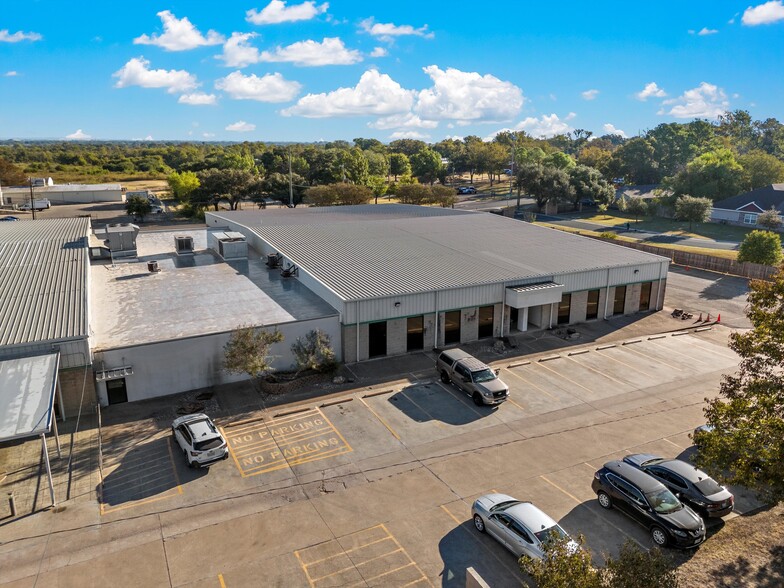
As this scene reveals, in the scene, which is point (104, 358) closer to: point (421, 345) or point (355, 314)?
point (355, 314)

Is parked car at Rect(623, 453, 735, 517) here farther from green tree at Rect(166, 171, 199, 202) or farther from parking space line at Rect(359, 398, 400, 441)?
green tree at Rect(166, 171, 199, 202)

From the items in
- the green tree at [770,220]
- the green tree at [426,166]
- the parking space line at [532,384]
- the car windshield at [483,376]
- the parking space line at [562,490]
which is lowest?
the parking space line at [562,490]

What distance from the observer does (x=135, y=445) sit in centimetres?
2397

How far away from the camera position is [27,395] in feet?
72.5

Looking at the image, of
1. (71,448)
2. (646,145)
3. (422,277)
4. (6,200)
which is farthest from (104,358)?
(646,145)

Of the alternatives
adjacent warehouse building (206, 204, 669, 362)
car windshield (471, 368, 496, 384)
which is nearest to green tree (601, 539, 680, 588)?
car windshield (471, 368, 496, 384)

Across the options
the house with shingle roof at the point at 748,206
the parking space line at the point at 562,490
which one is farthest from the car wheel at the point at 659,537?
the house with shingle roof at the point at 748,206

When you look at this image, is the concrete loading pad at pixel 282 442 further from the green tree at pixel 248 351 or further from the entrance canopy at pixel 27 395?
the entrance canopy at pixel 27 395

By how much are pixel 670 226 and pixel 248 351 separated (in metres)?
84.2

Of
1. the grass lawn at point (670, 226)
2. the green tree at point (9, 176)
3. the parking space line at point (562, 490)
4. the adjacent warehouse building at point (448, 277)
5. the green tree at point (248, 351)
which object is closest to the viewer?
the parking space line at point (562, 490)

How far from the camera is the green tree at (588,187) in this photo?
101938 millimetres

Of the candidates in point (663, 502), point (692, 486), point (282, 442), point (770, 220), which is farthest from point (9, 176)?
point (770, 220)

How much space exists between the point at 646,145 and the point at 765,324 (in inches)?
5316

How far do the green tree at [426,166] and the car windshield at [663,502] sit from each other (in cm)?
13727
